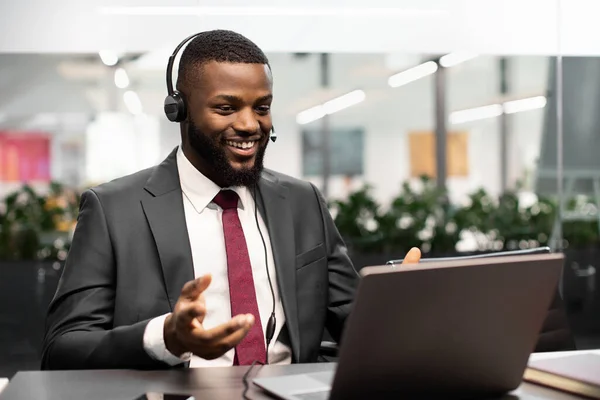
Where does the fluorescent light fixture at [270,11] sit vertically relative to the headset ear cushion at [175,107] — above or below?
above

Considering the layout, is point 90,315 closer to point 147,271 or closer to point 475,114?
point 147,271

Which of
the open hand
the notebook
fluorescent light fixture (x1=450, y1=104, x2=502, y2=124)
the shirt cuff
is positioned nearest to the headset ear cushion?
the shirt cuff

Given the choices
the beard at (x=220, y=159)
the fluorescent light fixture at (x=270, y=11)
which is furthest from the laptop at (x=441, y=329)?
the fluorescent light fixture at (x=270, y=11)

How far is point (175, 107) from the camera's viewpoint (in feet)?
6.19

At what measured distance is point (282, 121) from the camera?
14.8 feet

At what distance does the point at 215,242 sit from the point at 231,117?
0.29 metres

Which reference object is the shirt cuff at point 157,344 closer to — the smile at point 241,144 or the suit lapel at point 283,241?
the suit lapel at point 283,241

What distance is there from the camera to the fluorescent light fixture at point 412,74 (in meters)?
4.58

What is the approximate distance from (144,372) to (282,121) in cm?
319

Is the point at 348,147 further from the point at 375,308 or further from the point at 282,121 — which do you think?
the point at 375,308

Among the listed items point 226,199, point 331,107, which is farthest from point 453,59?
point 226,199

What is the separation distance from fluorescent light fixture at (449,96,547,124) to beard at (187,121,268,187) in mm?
3037

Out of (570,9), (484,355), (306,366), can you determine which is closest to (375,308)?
(484,355)

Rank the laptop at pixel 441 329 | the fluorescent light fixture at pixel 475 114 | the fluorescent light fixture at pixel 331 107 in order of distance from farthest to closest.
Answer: the fluorescent light fixture at pixel 475 114 < the fluorescent light fixture at pixel 331 107 < the laptop at pixel 441 329
